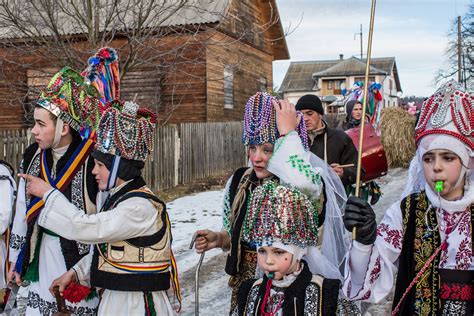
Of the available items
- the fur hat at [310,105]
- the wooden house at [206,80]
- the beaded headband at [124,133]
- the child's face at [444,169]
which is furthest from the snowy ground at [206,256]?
the wooden house at [206,80]

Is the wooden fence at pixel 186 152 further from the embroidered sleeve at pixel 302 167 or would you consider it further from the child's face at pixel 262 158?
the embroidered sleeve at pixel 302 167

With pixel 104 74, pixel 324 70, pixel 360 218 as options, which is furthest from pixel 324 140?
pixel 324 70

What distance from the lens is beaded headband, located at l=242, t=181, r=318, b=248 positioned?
2.78 m

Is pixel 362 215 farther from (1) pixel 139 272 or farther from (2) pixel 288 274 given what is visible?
(1) pixel 139 272

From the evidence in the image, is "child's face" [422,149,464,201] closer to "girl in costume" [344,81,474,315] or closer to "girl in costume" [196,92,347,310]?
"girl in costume" [344,81,474,315]

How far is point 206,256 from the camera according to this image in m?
7.45

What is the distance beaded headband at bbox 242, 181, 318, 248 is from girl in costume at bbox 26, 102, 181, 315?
619 mm

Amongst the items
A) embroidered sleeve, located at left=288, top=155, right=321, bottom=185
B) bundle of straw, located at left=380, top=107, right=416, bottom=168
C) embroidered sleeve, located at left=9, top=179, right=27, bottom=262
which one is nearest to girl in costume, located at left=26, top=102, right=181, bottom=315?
embroidered sleeve, located at left=9, top=179, right=27, bottom=262

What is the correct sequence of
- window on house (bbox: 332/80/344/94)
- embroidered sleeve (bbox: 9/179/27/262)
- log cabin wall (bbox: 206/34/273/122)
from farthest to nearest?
window on house (bbox: 332/80/344/94)
log cabin wall (bbox: 206/34/273/122)
embroidered sleeve (bbox: 9/179/27/262)

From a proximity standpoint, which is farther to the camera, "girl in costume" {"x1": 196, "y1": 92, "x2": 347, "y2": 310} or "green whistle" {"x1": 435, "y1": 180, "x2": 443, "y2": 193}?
"girl in costume" {"x1": 196, "y1": 92, "x2": 347, "y2": 310}

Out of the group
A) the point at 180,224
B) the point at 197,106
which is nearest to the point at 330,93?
the point at 197,106

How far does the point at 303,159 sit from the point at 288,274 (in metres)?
0.64

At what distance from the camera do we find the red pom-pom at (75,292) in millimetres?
3172

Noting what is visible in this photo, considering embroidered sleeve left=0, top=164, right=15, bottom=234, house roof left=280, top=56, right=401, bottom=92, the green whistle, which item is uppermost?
house roof left=280, top=56, right=401, bottom=92
